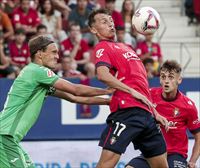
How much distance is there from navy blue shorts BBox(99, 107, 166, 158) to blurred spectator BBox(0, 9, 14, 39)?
284 inches

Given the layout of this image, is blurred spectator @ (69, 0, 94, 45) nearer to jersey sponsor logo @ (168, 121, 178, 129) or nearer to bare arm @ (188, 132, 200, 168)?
jersey sponsor logo @ (168, 121, 178, 129)

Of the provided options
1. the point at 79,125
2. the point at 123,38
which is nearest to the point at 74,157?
the point at 79,125

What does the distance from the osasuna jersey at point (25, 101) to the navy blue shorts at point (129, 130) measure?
827 millimetres

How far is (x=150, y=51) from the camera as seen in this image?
49.9ft

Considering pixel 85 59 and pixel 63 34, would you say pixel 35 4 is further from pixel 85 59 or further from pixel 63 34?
pixel 85 59

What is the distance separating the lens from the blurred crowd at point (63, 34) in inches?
565

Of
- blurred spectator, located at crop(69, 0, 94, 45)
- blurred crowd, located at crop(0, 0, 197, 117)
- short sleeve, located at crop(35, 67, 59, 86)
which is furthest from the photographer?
blurred spectator, located at crop(69, 0, 94, 45)

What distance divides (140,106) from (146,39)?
287 inches

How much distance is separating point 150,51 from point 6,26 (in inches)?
114

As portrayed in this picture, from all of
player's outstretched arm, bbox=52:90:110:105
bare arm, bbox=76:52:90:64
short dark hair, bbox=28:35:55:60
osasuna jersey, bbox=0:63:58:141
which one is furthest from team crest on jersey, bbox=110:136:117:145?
bare arm, bbox=76:52:90:64

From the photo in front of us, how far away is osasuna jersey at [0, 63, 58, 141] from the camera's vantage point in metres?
7.83

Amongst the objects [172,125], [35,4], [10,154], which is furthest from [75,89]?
[35,4]

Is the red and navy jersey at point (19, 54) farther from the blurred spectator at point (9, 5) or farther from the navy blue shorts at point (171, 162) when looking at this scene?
the navy blue shorts at point (171, 162)

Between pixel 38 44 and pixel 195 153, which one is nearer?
pixel 38 44
